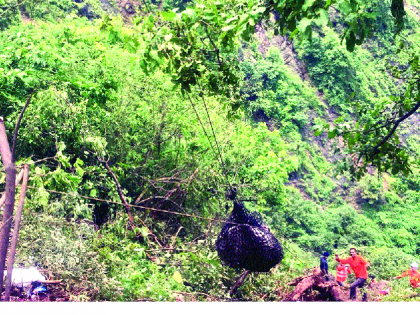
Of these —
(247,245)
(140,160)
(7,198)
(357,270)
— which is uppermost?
(7,198)

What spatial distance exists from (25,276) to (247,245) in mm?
2157

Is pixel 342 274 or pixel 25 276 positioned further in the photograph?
pixel 342 274

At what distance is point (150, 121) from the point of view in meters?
9.25

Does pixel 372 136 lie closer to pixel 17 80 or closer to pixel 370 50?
pixel 17 80

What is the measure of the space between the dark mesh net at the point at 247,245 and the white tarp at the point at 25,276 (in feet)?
6.13

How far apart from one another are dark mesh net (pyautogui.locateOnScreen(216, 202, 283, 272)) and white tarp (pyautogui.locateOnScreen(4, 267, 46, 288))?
6.13 feet

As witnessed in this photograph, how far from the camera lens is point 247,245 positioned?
5.94 meters

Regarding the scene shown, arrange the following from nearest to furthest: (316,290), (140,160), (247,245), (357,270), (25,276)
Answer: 1. (25,276)
2. (247,245)
3. (316,290)
4. (357,270)
5. (140,160)

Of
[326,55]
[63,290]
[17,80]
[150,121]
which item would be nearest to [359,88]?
[326,55]

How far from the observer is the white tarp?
191 inches

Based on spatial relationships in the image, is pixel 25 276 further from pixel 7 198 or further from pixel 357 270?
pixel 357 270

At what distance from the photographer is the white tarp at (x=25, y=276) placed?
16.0 feet

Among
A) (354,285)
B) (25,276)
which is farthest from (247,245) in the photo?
(25,276)
